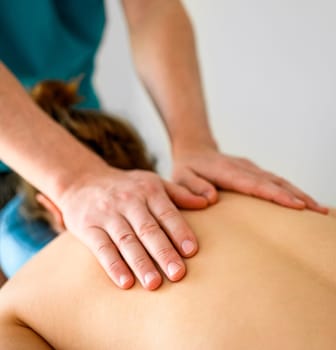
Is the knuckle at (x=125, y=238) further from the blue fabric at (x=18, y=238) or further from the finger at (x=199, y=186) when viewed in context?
the blue fabric at (x=18, y=238)

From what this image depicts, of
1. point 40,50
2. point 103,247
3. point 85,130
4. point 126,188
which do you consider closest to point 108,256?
point 103,247

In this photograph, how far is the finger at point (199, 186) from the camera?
2.93 feet

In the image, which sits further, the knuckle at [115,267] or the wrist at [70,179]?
the wrist at [70,179]

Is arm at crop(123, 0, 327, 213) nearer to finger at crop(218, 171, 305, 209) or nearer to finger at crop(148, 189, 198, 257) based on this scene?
finger at crop(218, 171, 305, 209)

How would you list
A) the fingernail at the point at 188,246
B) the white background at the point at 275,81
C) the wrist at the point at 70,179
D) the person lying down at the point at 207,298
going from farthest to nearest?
the white background at the point at 275,81
the wrist at the point at 70,179
the fingernail at the point at 188,246
the person lying down at the point at 207,298

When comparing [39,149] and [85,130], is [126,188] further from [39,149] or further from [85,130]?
[85,130]

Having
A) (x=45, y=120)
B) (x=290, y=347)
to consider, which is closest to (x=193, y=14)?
(x=45, y=120)

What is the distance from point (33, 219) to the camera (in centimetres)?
119

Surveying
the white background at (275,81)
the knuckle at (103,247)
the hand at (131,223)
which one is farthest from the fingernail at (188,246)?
the white background at (275,81)

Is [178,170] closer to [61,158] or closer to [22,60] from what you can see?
[61,158]

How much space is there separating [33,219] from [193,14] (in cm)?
105

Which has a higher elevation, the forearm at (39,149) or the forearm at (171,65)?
the forearm at (39,149)

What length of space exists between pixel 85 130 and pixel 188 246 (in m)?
0.52

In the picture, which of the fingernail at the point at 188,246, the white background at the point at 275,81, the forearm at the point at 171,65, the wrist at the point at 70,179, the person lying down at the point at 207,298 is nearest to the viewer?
the person lying down at the point at 207,298
